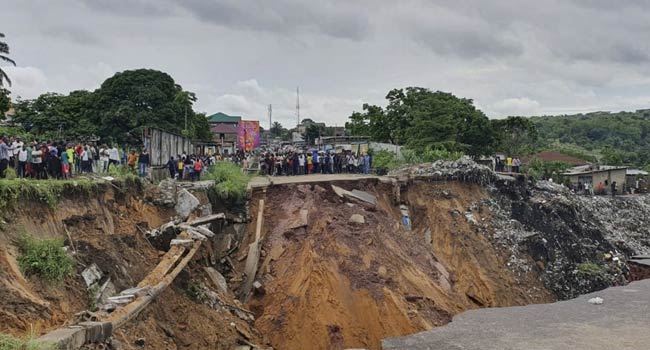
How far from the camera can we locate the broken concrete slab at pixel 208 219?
17.0 meters

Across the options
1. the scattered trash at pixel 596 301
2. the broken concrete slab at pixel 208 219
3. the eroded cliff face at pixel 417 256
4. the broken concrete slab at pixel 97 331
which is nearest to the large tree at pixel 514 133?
the eroded cliff face at pixel 417 256

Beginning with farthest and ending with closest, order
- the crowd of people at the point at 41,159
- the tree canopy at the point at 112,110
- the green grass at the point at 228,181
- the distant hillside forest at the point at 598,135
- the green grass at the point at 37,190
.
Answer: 1. the distant hillside forest at the point at 598,135
2. the tree canopy at the point at 112,110
3. the green grass at the point at 228,181
4. the crowd of people at the point at 41,159
5. the green grass at the point at 37,190

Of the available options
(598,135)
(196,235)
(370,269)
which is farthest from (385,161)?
(598,135)

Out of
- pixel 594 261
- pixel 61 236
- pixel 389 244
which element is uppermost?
pixel 61 236

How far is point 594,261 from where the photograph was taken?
82.9ft

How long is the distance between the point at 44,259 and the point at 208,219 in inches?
266

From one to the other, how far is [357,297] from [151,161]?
881 cm

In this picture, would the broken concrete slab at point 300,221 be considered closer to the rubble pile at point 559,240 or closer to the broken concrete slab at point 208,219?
the broken concrete slab at point 208,219

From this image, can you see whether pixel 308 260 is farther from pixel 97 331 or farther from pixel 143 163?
pixel 97 331

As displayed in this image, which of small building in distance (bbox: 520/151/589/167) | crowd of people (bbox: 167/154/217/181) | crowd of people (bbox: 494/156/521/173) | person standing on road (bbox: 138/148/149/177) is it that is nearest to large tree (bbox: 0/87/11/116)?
crowd of people (bbox: 167/154/217/181)

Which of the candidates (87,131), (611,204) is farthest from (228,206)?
(611,204)

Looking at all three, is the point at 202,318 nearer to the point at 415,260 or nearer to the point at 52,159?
the point at 52,159

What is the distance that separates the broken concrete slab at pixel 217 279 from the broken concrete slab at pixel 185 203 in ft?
6.36

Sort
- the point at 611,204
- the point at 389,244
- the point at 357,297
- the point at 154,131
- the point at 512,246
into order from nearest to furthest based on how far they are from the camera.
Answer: the point at 357,297 → the point at 389,244 → the point at 154,131 → the point at 512,246 → the point at 611,204
